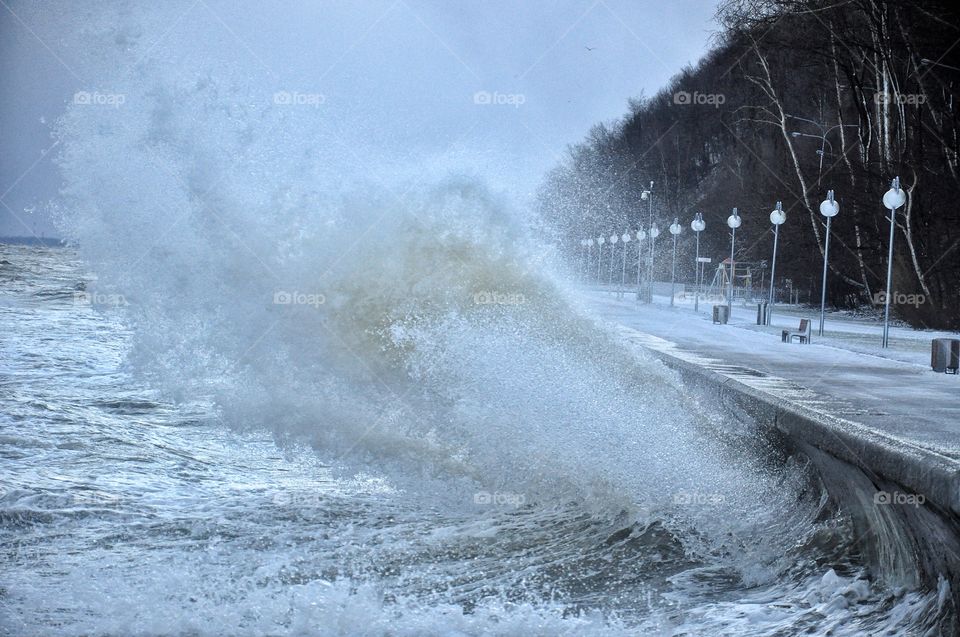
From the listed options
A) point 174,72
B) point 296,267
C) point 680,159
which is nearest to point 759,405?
point 296,267

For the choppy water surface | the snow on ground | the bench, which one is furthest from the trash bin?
the choppy water surface

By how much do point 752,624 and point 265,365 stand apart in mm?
5023

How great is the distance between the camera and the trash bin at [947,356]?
13562 millimetres

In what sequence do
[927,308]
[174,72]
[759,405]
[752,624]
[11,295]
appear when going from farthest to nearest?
[11,295] → [927,308] → [174,72] → [759,405] → [752,624]

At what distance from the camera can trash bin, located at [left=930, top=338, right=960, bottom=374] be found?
13.6m

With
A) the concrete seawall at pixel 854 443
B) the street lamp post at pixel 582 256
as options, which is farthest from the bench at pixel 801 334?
the street lamp post at pixel 582 256

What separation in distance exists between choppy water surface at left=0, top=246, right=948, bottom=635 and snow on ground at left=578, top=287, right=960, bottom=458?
5.00 feet

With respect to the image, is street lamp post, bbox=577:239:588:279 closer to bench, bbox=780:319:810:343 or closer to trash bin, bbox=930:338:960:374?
bench, bbox=780:319:810:343

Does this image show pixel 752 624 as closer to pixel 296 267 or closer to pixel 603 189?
pixel 296 267

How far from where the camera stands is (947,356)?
44.8ft

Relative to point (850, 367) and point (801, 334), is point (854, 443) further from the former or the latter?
point (801, 334)

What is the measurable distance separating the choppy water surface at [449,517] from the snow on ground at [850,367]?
152cm

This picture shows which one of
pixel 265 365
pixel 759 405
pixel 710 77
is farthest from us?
pixel 710 77

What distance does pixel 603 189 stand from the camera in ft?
324
